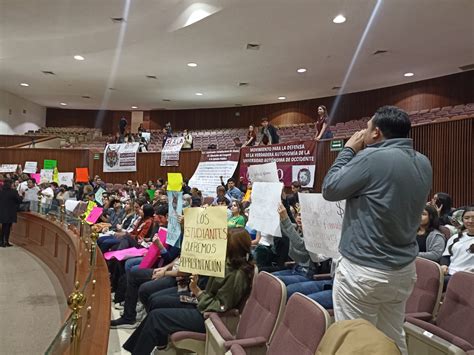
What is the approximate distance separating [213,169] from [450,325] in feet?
27.2

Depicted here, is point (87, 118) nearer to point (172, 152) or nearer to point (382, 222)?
point (172, 152)

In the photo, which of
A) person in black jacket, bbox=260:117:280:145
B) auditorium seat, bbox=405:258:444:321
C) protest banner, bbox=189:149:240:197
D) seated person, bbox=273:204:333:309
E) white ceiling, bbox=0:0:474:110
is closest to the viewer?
auditorium seat, bbox=405:258:444:321

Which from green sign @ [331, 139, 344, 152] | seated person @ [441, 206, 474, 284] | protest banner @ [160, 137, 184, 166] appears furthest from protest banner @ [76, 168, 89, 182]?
seated person @ [441, 206, 474, 284]

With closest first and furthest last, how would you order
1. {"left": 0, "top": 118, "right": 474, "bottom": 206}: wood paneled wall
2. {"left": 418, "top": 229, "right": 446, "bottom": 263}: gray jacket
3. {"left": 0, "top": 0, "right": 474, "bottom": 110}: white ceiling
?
{"left": 418, "top": 229, "right": 446, "bottom": 263}: gray jacket
{"left": 0, "top": 118, "right": 474, "bottom": 206}: wood paneled wall
{"left": 0, "top": 0, "right": 474, "bottom": 110}: white ceiling

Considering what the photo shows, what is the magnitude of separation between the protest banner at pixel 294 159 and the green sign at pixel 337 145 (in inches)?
18.1

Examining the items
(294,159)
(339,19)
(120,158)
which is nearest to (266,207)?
(294,159)

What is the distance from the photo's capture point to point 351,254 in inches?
68.4

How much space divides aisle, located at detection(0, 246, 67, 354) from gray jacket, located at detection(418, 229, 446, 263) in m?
3.19

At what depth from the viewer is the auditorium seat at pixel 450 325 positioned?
6.81ft

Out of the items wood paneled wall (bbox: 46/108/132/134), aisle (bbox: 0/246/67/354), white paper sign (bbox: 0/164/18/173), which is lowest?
aisle (bbox: 0/246/67/354)

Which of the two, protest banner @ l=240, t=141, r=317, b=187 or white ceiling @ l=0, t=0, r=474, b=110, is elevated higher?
white ceiling @ l=0, t=0, r=474, b=110

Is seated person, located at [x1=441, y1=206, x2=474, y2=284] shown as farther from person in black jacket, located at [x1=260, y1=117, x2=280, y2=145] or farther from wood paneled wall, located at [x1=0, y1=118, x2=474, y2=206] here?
person in black jacket, located at [x1=260, y1=117, x2=280, y2=145]

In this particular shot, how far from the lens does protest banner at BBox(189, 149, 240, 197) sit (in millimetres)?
9648

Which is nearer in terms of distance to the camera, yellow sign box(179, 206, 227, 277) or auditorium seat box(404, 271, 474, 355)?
auditorium seat box(404, 271, 474, 355)
